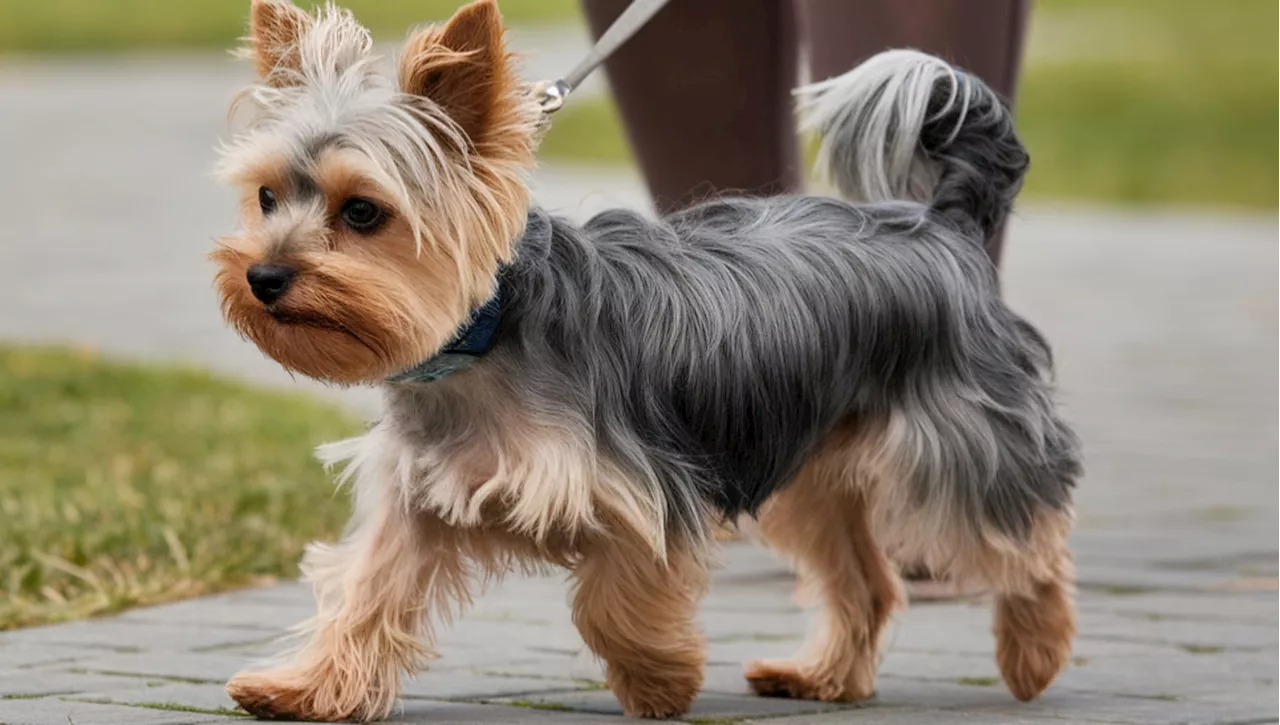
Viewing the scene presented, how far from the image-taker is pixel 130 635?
496cm

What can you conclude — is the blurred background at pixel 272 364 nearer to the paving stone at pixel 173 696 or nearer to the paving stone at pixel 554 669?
the paving stone at pixel 173 696

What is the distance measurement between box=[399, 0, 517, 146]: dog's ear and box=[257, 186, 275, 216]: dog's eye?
1.02 ft

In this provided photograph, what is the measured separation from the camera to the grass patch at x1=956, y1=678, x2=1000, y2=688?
4.75m

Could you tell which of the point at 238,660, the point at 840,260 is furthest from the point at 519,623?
the point at 840,260

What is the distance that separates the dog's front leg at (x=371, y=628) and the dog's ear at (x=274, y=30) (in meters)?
0.87

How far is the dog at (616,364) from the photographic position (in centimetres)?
385

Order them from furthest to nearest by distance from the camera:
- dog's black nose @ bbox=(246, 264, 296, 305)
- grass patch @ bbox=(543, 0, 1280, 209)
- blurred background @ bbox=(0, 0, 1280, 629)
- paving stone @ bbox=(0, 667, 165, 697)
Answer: grass patch @ bbox=(543, 0, 1280, 209), blurred background @ bbox=(0, 0, 1280, 629), paving stone @ bbox=(0, 667, 165, 697), dog's black nose @ bbox=(246, 264, 296, 305)

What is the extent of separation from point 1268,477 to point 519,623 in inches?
129

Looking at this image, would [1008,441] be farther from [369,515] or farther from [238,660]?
[238,660]

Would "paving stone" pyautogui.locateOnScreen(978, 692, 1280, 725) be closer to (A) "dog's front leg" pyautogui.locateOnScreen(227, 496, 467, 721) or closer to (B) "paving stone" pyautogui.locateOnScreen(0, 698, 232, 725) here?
(A) "dog's front leg" pyautogui.locateOnScreen(227, 496, 467, 721)

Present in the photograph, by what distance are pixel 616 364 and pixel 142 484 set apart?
3.10 metres

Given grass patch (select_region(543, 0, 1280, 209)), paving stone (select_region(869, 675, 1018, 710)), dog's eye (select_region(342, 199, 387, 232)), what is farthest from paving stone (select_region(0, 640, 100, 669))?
grass patch (select_region(543, 0, 1280, 209))

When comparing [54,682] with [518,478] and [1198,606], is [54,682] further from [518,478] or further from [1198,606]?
[1198,606]

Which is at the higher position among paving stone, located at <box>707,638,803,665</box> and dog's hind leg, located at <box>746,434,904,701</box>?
dog's hind leg, located at <box>746,434,904,701</box>
